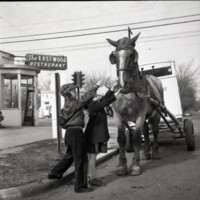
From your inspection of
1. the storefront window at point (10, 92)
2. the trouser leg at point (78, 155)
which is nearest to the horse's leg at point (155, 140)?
the trouser leg at point (78, 155)

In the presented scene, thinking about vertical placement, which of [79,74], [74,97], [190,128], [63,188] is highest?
[79,74]

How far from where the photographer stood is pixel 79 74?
33.2 feet

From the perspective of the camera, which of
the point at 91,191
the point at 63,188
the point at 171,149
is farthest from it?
the point at 171,149

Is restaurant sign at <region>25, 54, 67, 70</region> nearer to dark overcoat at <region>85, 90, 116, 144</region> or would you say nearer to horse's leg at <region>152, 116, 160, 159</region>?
horse's leg at <region>152, 116, 160, 159</region>

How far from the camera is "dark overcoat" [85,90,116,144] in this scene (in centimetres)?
524

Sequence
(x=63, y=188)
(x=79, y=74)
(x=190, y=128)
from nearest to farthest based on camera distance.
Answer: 1. (x=63, y=188)
2. (x=190, y=128)
3. (x=79, y=74)

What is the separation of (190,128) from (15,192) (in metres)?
5.22

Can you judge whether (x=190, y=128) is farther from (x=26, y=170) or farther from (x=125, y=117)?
(x=26, y=170)

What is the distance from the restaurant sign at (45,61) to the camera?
2189 centimetres

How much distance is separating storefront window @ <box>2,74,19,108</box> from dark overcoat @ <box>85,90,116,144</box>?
14061mm

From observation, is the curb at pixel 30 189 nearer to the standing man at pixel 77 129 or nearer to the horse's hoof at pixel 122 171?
the standing man at pixel 77 129

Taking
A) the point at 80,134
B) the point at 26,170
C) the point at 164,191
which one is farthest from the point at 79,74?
the point at 164,191

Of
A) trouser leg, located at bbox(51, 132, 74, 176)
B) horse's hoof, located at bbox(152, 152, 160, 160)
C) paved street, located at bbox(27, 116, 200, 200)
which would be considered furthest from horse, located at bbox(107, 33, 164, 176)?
horse's hoof, located at bbox(152, 152, 160, 160)

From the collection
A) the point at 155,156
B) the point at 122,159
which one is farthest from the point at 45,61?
the point at 122,159
